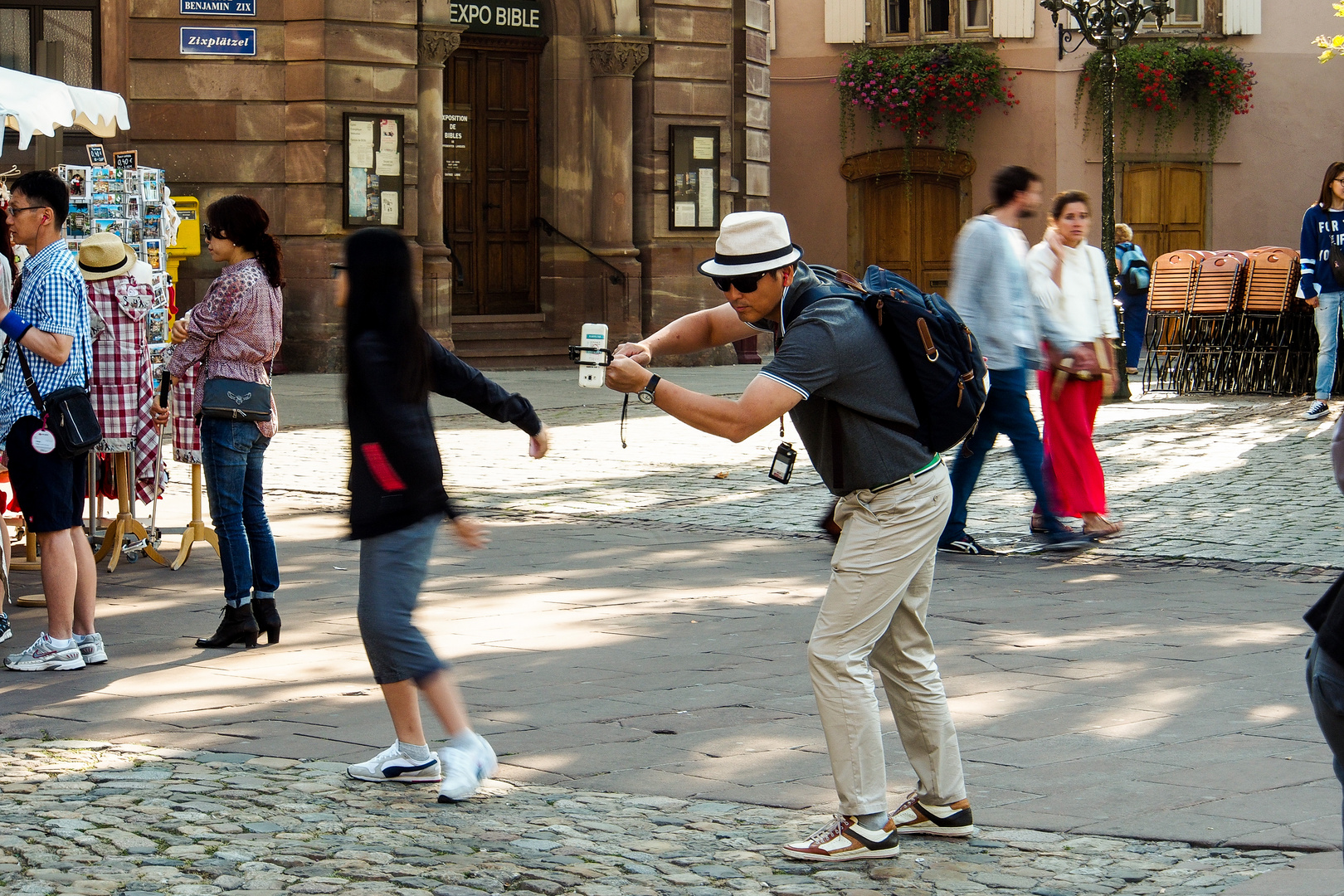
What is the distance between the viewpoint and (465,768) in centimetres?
478

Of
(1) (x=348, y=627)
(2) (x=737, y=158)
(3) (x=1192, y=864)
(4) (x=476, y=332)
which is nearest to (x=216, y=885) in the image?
(3) (x=1192, y=864)

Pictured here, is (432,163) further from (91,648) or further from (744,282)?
(744,282)

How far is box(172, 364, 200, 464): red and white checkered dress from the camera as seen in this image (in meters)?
8.59

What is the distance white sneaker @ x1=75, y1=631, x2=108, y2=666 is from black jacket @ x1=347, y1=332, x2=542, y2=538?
6.81ft

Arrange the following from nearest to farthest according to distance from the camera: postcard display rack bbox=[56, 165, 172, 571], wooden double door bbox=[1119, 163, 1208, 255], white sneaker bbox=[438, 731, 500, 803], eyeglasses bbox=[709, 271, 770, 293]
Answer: eyeglasses bbox=[709, 271, 770, 293] → white sneaker bbox=[438, 731, 500, 803] → postcard display rack bbox=[56, 165, 172, 571] → wooden double door bbox=[1119, 163, 1208, 255]

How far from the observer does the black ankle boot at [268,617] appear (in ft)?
22.8

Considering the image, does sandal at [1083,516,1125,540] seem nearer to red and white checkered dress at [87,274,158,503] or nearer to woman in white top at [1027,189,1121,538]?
woman in white top at [1027,189,1121,538]

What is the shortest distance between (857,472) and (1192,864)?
1.24 m

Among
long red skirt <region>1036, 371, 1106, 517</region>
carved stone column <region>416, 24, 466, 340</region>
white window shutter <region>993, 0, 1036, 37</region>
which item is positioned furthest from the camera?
white window shutter <region>993, 0, 1036, 37</region>

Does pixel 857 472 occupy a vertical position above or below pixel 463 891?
above

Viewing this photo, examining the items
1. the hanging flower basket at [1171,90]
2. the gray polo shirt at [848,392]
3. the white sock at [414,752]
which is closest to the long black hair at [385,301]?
the white sock at [414,752]

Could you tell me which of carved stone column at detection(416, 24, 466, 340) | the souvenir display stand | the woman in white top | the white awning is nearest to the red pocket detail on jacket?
the souvenir display stand

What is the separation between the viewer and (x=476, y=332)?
70.5 ft

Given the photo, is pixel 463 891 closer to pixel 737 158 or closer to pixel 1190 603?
pixel 1190 603
